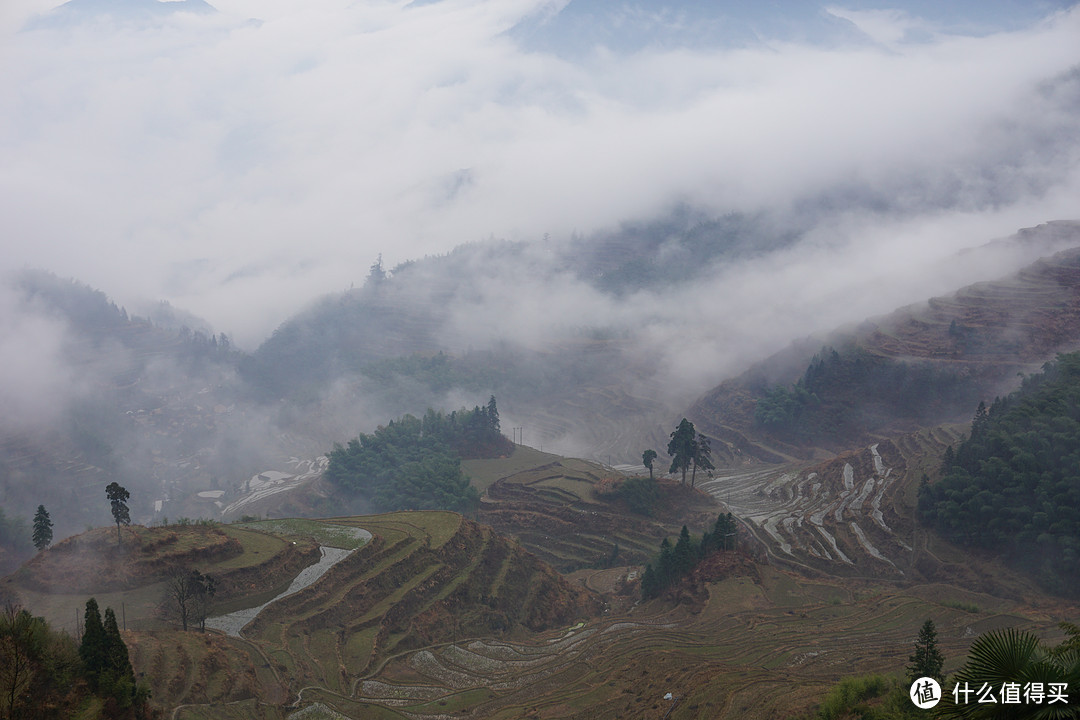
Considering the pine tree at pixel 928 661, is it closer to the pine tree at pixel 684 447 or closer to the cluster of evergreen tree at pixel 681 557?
the cluster of evergreen tree at pixel 681 557

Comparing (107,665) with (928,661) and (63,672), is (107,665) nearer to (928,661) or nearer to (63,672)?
(63,672)

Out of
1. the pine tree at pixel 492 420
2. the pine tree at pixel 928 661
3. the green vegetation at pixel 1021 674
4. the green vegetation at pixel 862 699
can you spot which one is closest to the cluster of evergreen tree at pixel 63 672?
the green vegetation at pixel 1021 674

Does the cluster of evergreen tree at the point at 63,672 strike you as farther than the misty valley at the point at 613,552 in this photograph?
No

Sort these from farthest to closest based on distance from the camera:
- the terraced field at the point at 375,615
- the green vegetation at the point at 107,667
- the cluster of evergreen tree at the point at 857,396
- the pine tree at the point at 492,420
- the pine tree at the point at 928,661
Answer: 1. the pine tree at the point at 492,420
2. the cluster of evergreen tree at the point at 857,396
3. the terraced field at the point at 375,615
4. the pine tree at the point at 928,661
5. the green vegetation at the point at 107,667

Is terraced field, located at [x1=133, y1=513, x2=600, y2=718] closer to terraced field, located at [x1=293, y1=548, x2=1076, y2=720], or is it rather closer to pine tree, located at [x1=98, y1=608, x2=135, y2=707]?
terraced field, located at [x1=293, y1=548, x2=1076, y2=720]

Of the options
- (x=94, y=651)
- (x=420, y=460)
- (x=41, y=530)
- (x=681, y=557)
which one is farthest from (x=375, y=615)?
(x=420, y=460)

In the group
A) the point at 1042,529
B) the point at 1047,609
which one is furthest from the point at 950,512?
the point at 1047,609
